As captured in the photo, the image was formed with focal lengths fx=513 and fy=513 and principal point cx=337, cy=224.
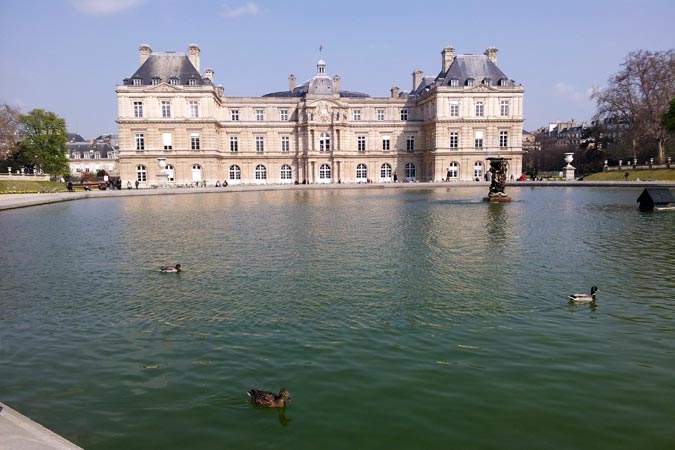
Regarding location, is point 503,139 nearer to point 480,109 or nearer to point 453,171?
point 480,109

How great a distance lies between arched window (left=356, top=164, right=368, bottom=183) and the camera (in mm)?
77938

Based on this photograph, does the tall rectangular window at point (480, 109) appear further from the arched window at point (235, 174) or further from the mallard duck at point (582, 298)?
the mallard duck at point (582, 298)

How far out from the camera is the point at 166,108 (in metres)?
68.7

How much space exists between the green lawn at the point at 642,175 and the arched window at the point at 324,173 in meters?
36.0

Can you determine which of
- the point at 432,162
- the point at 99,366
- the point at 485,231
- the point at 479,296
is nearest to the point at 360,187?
the point at 432,162

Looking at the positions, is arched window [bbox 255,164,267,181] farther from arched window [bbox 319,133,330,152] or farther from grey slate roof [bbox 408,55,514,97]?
grey slate roof [bbox 408,55,514,97]

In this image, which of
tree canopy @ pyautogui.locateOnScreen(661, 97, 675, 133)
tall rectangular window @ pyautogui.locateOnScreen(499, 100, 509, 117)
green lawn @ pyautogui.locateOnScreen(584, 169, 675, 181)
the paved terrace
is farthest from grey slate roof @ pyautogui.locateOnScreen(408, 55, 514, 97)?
tree canopy @ pyautogui.locateOnScreen(661, 97, 675, 133)

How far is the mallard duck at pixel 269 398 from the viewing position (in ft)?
21.9

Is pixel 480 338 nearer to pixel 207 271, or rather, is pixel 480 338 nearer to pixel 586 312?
pixel 586 312

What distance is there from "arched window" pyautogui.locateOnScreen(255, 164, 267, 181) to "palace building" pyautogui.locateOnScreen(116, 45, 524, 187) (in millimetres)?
152

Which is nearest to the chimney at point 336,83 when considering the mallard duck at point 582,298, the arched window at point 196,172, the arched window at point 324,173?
the arched window at point 324,173

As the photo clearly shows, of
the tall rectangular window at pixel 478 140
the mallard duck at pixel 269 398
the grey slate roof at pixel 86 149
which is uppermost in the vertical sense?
the grey slate roof at pixel 86 149

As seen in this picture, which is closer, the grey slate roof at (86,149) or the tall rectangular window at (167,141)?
the tall rectangular window at (167,141)

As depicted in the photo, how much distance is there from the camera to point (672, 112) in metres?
57.1
